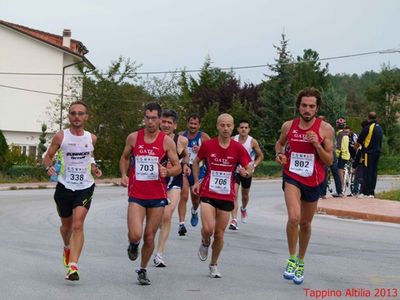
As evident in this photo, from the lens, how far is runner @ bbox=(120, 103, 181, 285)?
28.4 ft

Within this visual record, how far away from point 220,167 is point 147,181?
40.7 inches

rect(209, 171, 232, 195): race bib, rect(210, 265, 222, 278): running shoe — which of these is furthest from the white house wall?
rect(210, 265, 222, 278): running shoe

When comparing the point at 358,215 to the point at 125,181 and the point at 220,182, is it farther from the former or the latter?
the point at 125,181

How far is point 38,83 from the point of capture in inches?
2203

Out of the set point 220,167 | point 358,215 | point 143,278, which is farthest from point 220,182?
point 358,215

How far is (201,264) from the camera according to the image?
33.5ft

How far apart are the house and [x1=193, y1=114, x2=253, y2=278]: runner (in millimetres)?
44209

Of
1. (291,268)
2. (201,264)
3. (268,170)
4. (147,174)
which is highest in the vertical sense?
(147,174)

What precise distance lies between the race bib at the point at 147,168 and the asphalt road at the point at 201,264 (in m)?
1.15

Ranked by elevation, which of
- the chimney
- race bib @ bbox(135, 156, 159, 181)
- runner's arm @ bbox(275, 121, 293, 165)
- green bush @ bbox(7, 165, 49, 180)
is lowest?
green bush @ bbox(7, 165, 49, 180)

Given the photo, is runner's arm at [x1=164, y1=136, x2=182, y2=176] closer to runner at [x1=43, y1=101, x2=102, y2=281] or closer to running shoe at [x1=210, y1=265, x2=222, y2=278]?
runner at [x1=43, y1=101, x2=102, y2=281]

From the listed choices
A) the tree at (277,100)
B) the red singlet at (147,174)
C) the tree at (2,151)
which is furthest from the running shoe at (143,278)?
the tree at (277,100)

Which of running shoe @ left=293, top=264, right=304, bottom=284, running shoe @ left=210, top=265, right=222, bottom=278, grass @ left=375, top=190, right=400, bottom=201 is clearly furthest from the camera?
grass @ left=375, top=190, right=400, bottom=201

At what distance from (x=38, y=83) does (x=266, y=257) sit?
4696cm
